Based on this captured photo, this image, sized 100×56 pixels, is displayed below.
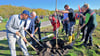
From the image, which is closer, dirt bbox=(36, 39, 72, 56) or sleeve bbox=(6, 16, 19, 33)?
sleeve bbox=(6, 16, 19, 33)

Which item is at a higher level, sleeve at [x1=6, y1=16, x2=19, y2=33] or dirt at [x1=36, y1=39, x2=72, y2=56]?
sleeve at [x1=6, y1=16, x2=19, y2=33]

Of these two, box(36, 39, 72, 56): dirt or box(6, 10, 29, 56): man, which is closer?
box(6, 10, 29, 56): man

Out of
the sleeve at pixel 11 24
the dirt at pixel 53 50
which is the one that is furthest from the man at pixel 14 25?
the dirt at pixel 53 50

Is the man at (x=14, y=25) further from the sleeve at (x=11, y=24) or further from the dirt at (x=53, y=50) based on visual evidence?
the dirt at (x=53, y=50)

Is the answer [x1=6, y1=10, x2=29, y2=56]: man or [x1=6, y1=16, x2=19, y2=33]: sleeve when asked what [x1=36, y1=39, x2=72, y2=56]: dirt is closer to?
[x1=6, y1=10, x2=29, y2=56]: man

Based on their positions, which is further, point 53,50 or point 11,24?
point 53,50

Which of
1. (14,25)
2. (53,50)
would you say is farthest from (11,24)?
(53,50)

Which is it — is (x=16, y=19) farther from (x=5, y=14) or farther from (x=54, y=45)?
(x=5, y=14)

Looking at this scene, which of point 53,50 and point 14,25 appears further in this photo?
point 53,50

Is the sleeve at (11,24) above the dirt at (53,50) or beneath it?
above

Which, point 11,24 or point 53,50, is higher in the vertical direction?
point 11,24

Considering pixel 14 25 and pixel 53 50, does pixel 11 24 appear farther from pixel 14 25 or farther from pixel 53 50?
pixel 53 50

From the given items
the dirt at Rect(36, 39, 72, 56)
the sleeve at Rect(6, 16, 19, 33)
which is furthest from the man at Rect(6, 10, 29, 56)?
the dirt at Rect(36, 39, 72, 56)

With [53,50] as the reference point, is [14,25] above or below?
above
